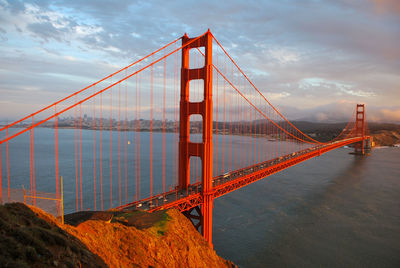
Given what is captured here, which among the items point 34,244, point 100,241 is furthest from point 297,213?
point 34,244

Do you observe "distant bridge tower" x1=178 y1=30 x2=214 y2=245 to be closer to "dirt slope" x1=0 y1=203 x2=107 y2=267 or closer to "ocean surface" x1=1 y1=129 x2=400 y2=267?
"ocean surface" x1=1 y1=129 x2=400 y2=267

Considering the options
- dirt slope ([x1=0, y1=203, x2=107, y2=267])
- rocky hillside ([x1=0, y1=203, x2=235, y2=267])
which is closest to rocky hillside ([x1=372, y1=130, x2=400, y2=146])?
rocky hillside ([x1=0, y1=203, x2=235, y2=267])

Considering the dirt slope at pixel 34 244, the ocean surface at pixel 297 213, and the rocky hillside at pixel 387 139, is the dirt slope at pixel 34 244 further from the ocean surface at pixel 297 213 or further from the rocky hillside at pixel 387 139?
the rocky hillside at pixel 387 139

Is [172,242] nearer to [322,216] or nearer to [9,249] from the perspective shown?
[9,249]

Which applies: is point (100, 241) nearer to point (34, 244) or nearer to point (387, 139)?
point (34, 244)

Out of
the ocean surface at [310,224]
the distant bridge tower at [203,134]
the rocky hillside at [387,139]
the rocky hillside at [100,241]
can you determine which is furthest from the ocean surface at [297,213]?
the rocky hillside at [387,139]
